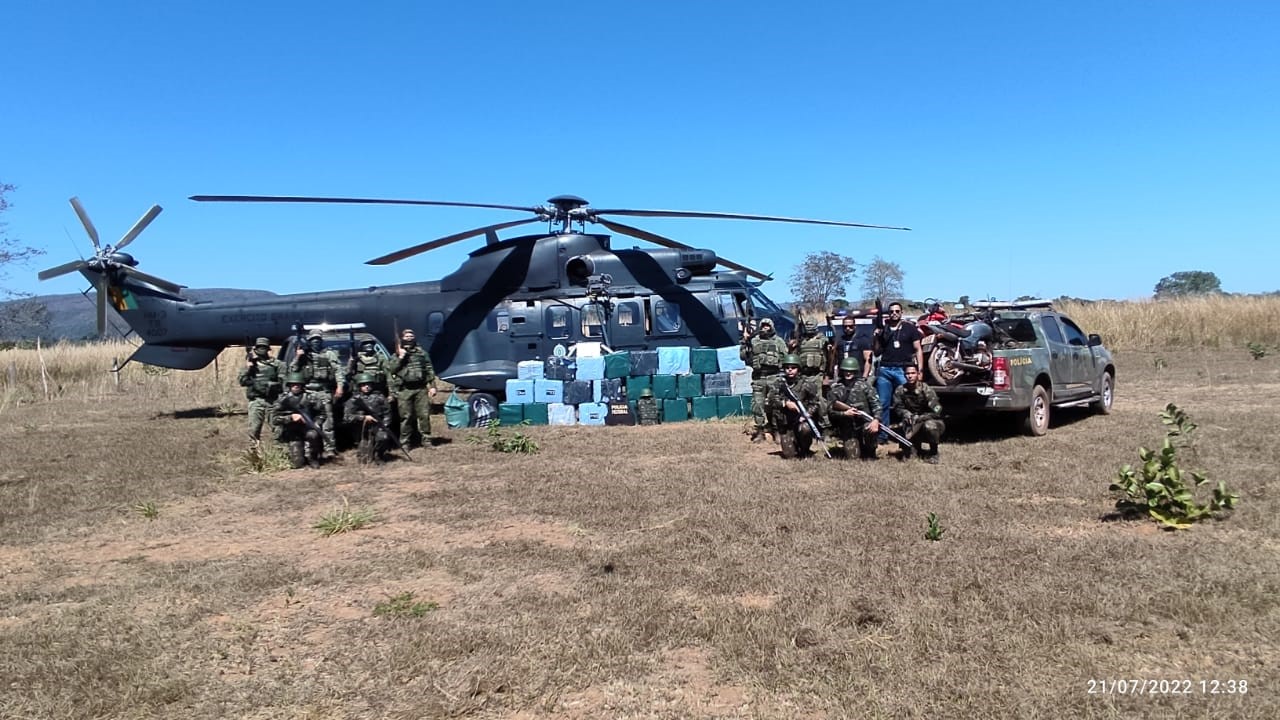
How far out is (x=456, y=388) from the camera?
13055 mm

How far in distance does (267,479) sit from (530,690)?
6.60m

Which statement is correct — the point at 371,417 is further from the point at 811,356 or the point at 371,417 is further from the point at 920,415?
the point at 920,415

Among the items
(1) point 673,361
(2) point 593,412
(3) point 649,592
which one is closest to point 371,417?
(2) point 593,412

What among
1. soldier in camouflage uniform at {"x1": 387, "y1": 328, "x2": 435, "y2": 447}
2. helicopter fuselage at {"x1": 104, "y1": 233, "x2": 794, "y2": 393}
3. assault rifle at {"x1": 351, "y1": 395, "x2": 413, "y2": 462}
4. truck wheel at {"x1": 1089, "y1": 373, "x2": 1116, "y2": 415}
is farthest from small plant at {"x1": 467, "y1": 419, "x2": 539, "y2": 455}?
truck wheel at {"x1": 1089, "y1": 373, "x2": 1116, "y2": 415}

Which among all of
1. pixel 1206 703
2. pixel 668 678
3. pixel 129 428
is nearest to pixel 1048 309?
pixel 1206 703

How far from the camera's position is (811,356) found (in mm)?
9625

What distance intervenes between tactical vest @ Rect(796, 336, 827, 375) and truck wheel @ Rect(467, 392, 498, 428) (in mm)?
5320

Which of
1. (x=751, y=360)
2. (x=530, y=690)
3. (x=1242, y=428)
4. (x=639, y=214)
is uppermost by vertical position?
(x=639, y=214)

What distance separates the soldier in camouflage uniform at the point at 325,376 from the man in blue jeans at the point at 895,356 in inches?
271

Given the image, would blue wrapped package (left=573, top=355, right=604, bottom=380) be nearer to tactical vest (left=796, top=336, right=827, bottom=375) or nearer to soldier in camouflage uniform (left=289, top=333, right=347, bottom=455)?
tactical vest (left=796, top=336, right=827, bottom=375)

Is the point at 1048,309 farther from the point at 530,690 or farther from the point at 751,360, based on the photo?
the point at 530,690

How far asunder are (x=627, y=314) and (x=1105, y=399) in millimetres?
7352

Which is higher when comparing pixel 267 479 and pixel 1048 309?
pixel 1048 309

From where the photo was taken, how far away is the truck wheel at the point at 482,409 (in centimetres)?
1280
